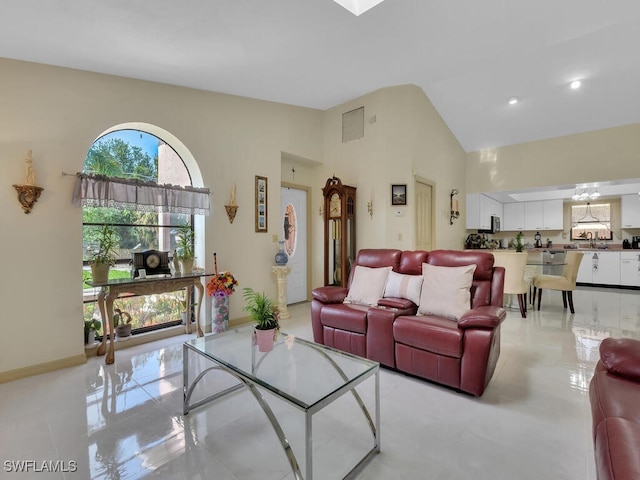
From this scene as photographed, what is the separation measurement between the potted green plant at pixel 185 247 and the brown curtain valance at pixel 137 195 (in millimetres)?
310

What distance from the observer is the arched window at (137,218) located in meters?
3.26

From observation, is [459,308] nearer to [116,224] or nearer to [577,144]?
[116,224]

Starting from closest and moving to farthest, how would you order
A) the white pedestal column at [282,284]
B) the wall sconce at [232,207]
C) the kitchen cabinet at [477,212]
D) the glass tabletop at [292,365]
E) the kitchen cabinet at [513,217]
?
the glass tabletop at [292,365], the wall sconce at [232,207], the white pedestal column at [282,284], the kitchen cabinet at [477,212], the kitchen cabinet at [513,217]

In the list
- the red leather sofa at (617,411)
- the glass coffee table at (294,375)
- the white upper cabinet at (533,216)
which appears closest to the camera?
the red leather sofa at (617,411)

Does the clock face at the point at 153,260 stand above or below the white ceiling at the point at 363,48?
Answer: below

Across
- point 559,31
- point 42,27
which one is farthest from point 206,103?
point 559,31

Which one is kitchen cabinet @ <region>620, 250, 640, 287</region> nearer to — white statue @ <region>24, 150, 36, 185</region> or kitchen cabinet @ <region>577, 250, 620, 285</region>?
kitchen cabinet @ <region>577, 250, 620, 285</region>

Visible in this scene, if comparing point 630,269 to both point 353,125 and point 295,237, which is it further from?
point 295,237

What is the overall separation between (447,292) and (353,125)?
136 inches

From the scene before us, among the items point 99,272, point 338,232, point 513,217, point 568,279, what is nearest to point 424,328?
point 338,232

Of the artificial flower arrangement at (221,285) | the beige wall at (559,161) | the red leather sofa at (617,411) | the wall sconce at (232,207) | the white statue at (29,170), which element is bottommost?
the red leather sofa at (617,411)

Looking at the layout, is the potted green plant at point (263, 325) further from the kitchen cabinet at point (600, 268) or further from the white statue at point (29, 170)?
the kitchen cabinet at point (600, 268)

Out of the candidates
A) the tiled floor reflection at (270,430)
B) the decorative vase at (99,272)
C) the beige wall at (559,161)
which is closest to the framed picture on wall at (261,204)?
the decorative vase at (99,272)

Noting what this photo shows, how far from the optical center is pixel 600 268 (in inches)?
258
